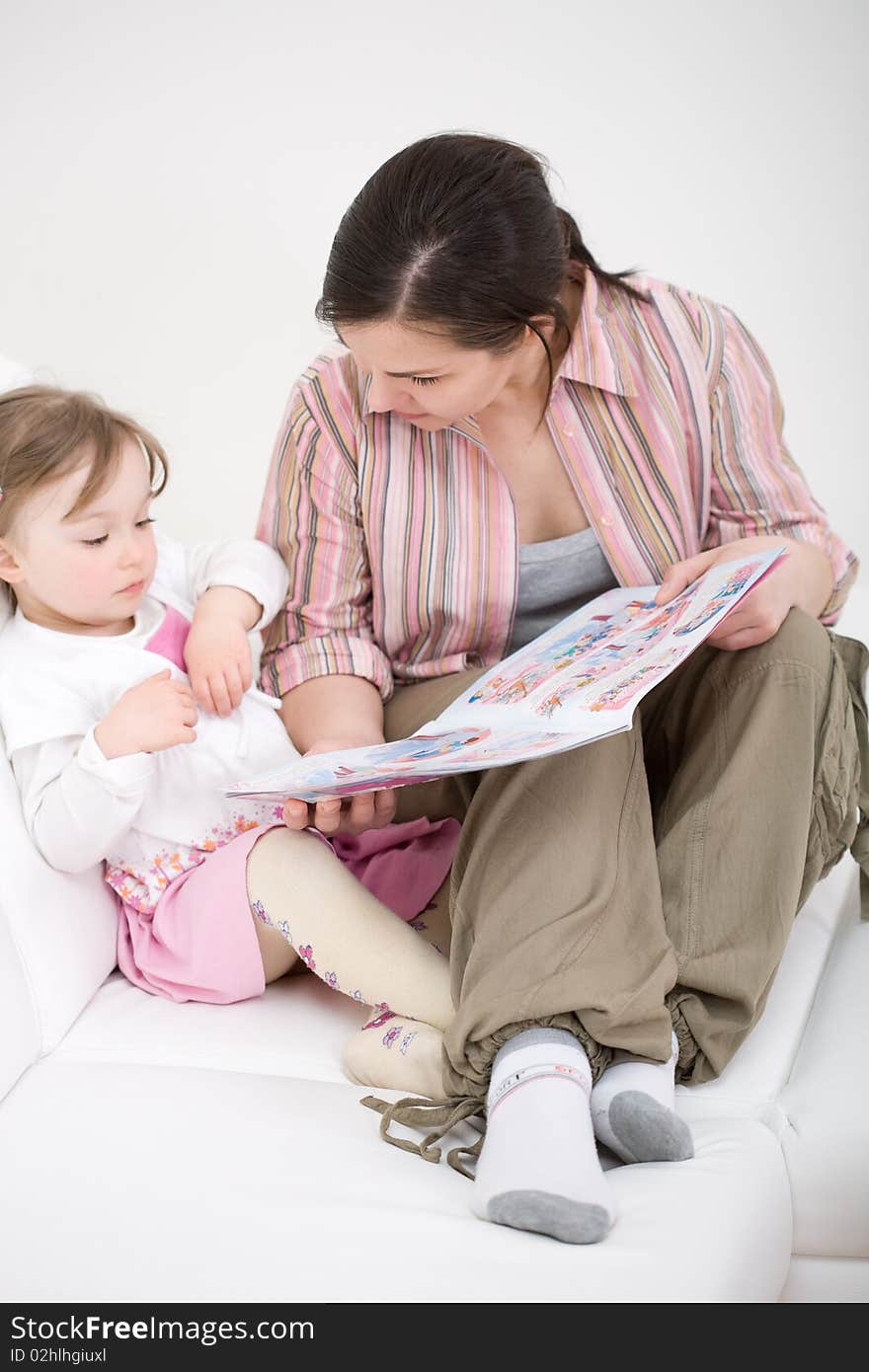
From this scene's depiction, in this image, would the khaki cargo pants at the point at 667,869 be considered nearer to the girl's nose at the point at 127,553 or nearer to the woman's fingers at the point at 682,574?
the woman's fingers at the point at 682,574

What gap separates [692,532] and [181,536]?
132 centimetres

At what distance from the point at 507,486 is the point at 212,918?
0.60m

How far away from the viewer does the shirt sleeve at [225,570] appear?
1561 millimetres

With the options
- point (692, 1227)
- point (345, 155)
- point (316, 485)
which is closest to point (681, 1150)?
point (692, 1227)

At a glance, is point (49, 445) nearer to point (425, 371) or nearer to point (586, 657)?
point (425, 371)

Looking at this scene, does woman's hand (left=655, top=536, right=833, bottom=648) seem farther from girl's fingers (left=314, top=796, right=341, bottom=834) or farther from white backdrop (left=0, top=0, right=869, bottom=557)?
white backdrop (left=0, top=0, right=869, bottom=557)

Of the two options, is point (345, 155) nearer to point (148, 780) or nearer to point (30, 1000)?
point (148, 780)

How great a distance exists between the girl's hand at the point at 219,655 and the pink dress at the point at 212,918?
4 cm

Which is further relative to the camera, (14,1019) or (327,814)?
(327,814)

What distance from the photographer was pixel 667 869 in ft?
4.16

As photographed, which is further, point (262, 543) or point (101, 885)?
point (262, 543)

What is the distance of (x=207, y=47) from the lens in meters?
2.68

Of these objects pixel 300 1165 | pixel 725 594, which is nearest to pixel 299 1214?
pixel 300 1165
